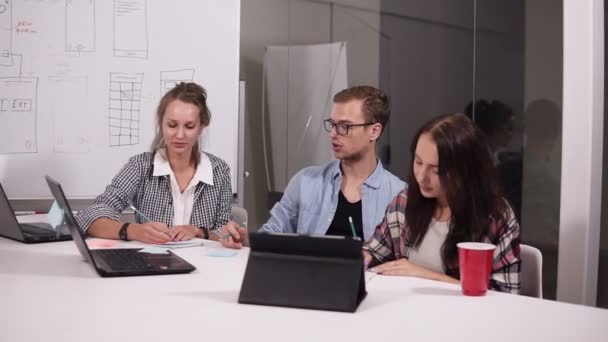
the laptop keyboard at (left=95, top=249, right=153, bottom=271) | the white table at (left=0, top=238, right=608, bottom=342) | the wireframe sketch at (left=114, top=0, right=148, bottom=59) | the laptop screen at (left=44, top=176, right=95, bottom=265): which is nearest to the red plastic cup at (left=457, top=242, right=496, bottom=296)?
the white table at (left=0, top=238, right=608, bottom=342)

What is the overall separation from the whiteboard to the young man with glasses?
3.13 ft

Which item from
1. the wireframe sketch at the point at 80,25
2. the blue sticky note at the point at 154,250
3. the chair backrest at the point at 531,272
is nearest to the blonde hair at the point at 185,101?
the blue sticky note at the point at 154,250

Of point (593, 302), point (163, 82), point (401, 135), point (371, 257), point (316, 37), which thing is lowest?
point (593, 302)

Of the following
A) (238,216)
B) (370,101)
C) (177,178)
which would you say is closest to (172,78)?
(177,178)

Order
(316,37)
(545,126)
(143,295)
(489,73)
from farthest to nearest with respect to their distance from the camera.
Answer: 1. (316,37)
2. (489,73)
3. (545,126)
4. (143,295)

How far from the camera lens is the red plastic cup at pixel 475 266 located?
126cm

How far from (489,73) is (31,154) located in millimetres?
2246

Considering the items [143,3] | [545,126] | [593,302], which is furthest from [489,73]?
[143,3]

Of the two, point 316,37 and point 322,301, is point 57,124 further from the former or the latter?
point 322,301

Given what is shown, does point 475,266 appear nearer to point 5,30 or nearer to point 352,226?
point 352,226

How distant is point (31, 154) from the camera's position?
2926 mm

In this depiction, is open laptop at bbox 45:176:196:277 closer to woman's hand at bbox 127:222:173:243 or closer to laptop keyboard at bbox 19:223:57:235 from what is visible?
woman's hand at bbox 127:222:173:243

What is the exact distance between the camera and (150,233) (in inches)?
74.8

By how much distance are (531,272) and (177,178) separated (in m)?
1.36
